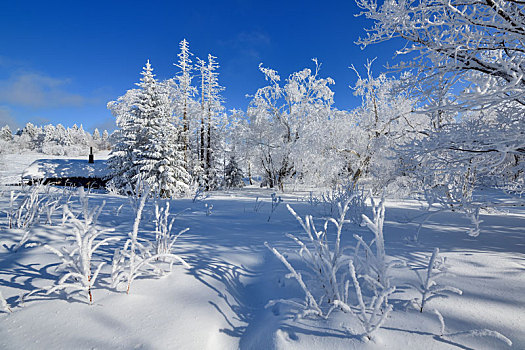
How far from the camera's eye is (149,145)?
1325 cm

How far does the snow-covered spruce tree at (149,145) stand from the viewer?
13.3 meters

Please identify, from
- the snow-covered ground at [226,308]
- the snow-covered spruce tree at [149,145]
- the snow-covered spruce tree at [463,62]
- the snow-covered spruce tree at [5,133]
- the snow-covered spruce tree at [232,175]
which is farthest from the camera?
the snow-covered spruce tree at [5,133]

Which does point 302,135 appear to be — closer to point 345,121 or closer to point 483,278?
point 345,121

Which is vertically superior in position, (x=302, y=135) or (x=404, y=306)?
(x=302, y=135)

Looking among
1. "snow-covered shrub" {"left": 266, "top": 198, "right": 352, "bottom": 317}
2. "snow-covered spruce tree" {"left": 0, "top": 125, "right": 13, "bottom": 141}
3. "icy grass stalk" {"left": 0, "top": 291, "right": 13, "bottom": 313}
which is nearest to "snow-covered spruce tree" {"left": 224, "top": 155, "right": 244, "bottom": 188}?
"snow-covered shrub" {"left": 266, "top": 198, "right": 352, "bottom": 317}

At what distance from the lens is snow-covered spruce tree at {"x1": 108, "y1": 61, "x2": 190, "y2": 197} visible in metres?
13.3

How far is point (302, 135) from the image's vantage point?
13078mm

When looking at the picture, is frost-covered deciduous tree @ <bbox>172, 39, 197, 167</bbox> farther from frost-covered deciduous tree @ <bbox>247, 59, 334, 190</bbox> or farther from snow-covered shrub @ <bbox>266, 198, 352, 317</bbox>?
snow-covered shrub @ <bbox>266, 198, 352, 317</bbox>

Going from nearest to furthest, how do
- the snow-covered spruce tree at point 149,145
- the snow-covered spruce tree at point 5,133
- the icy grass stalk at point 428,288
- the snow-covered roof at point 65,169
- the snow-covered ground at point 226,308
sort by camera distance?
the snow-covered ground at point 226,308, the icy grass stalk at point 428,288, the snow-covered spruce tree at point 149,145, the snow-covered roof at point 65,169, the snow-covered spruce tree at point 5,133

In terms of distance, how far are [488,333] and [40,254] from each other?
3330 mm

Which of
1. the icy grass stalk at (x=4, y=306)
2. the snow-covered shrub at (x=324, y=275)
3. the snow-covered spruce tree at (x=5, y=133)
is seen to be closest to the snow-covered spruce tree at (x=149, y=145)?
the icy grass stalk at (x=4, y=306)

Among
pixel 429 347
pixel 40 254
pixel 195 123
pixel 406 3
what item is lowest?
pixel 429 347

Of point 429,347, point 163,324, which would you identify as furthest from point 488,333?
point 163,324

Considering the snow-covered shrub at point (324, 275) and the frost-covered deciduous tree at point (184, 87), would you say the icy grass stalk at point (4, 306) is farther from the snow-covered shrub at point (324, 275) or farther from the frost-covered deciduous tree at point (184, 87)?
the frost-covered deciduous tree at point (184, 87)
